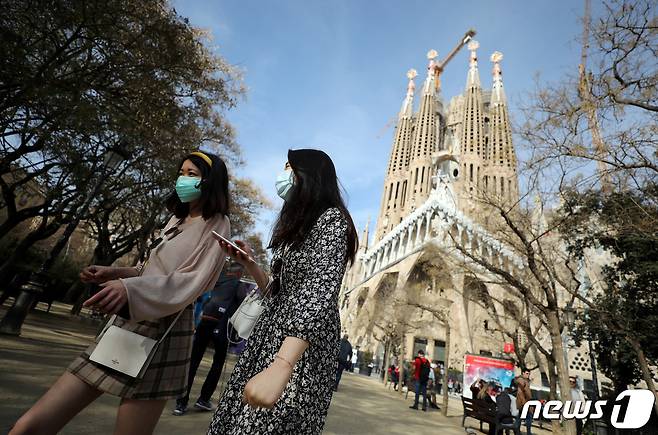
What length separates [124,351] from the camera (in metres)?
1.56

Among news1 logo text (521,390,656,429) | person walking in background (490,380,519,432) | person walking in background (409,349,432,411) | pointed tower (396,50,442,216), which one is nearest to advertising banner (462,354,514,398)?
person walking in background (409,349,432,411)

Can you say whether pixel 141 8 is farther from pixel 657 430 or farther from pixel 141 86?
pixel 657 430

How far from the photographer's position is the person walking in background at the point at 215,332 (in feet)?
13.7

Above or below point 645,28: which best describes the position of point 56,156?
below

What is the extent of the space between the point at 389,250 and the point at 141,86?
122 ft

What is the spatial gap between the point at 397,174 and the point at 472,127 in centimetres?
1684

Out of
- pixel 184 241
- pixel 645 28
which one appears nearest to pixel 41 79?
pixel 184 241

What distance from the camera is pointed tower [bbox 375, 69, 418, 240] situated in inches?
2476

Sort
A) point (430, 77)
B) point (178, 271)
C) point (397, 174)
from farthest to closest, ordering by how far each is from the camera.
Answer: point (430, 77) < point (397, 174) < point (178, 271)

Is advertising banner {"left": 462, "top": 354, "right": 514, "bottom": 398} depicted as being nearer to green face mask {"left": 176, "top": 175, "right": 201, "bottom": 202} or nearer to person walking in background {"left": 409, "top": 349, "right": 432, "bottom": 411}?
person walking in background {"left": 409, "top": 349, "right": 432, "bottom": 411}

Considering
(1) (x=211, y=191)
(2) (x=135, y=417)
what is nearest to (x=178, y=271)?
(1) (x=211, y=191)

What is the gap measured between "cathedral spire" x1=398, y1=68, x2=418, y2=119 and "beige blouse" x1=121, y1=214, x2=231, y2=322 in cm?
8107

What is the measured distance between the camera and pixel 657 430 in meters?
9.44

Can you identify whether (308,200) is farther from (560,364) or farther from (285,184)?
(560,364)
